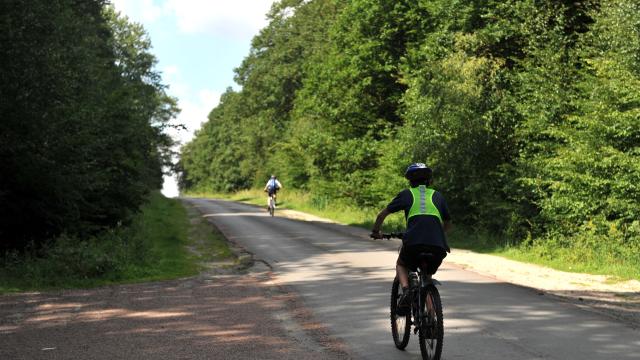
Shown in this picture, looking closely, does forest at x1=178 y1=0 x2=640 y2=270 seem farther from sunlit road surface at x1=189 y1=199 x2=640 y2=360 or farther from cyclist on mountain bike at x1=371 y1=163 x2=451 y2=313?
cyclist on mountain bike at x1=371 y1=163 x2=451 y2=313

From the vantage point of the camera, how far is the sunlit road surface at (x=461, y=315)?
6723mm

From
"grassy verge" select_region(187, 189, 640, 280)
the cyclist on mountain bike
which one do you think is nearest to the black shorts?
the cyclist on mountain bike

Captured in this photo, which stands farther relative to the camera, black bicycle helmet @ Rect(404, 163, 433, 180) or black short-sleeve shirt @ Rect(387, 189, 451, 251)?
black bicycle helmet @ Rect(404, 163, 433, 180)

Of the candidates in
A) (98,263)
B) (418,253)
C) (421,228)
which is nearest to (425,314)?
(418,253)

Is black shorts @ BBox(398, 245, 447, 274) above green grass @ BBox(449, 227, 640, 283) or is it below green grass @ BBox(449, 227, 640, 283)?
above

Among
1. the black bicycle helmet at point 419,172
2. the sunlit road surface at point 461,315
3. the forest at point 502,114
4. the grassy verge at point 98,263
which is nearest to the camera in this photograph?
the black bicycle helmet at point 419,172

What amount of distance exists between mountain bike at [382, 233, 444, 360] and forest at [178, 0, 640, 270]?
962cm

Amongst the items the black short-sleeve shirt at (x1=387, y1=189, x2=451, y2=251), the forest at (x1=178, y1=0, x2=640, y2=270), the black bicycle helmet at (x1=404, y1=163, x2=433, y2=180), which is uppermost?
the forest at (x1=178, y1=0, x2=640, y2=270)

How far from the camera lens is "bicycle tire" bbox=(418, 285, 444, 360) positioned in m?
5.85

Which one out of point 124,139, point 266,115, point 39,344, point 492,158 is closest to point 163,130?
point 124,139

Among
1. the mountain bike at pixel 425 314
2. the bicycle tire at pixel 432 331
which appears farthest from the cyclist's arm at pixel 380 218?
the bicycle tire at pixel 432 331

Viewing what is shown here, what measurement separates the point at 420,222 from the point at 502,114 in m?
14.9

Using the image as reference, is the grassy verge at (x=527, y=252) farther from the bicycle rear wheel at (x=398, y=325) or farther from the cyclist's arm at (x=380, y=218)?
the bicycle rear wheel at (x=398, y=325)

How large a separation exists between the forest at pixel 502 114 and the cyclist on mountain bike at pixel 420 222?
971 cm
